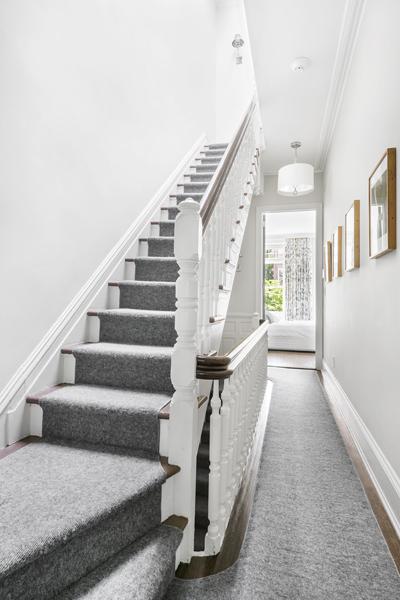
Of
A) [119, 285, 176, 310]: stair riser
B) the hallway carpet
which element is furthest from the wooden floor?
[119, 285, 176, 310]: stair riser

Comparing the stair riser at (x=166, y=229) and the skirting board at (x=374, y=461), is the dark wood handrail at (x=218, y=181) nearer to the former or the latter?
the stair riser at (x=166, y=229)

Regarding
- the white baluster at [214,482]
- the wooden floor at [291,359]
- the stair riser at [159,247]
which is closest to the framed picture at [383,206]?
the white baluster at [214,482]

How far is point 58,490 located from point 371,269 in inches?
84.3

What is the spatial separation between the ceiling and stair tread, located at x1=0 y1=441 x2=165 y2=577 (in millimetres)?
3329

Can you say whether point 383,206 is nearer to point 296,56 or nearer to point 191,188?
point 296,56

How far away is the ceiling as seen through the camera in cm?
277

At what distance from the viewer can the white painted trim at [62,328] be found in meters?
1.61

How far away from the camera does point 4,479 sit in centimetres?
128

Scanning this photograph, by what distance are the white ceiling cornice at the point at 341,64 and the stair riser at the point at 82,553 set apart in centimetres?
344

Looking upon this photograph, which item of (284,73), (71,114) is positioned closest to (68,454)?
(71,114)

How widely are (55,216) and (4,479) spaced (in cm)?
131

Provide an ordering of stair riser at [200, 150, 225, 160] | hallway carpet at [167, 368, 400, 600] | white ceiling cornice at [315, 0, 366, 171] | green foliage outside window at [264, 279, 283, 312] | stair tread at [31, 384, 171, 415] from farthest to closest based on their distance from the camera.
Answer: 1. green foliage outside window at [264, 279, 283, 312]
2. stair riser at [200, 150, 225, 160]
3. white ceiling cornice at [315, 0, 366, 171]
4. stair tread at [31, 384, 171, 415]
5. hallway carpet at [167, 368, 400, 600]

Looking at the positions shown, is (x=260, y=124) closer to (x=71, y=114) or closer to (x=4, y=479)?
(x=71, y=114)

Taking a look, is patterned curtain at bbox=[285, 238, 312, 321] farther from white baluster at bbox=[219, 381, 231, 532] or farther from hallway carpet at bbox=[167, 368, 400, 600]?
white baluster at bbox=[219, 381, 231, 532]
